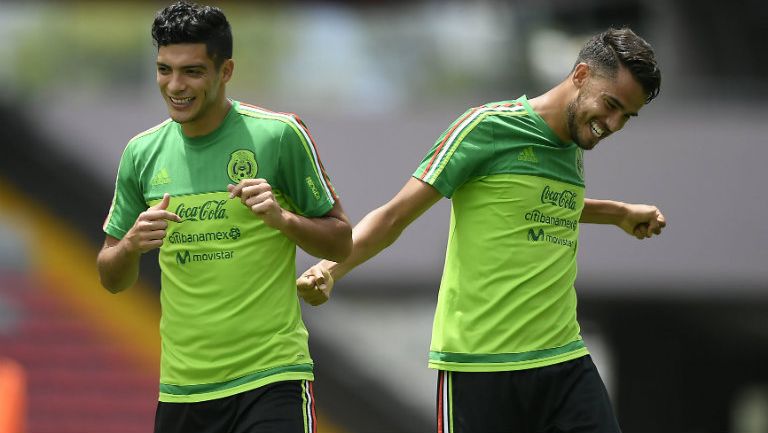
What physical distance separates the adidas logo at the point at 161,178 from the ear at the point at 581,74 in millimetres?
A: 1316

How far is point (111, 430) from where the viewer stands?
977 cm

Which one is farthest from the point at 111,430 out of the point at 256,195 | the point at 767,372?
the point at 256,195

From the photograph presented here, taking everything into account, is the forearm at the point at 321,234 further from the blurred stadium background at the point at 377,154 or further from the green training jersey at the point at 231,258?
A: the blurred stadium background at the point at 377,154

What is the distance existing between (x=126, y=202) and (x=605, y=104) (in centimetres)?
152

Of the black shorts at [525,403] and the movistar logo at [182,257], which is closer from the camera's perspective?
the movistar logo at [182,257]

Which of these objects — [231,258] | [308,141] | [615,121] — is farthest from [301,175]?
[615,121]

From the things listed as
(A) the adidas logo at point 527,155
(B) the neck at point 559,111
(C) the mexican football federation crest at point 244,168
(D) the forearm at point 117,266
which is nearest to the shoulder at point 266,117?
(C) the mexican football federation crest at point 244,168

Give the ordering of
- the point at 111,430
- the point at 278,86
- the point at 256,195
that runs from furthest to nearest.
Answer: the point at 111,430, the point at 278,86, the point at 256,195

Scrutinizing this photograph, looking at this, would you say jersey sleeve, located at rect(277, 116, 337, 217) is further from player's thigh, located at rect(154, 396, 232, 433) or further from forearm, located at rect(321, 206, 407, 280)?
player's thigh, located at rect(154, 396, 232, 433)

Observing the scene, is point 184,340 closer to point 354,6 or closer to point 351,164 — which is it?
point 351,164

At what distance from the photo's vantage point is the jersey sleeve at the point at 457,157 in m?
4.44

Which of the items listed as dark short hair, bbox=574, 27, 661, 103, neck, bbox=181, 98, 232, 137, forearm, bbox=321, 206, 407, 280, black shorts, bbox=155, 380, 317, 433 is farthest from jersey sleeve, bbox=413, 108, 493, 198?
black shorts, bbox=155, 380, 317, 433

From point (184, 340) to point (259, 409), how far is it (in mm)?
319

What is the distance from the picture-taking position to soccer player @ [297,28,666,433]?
4371mm
